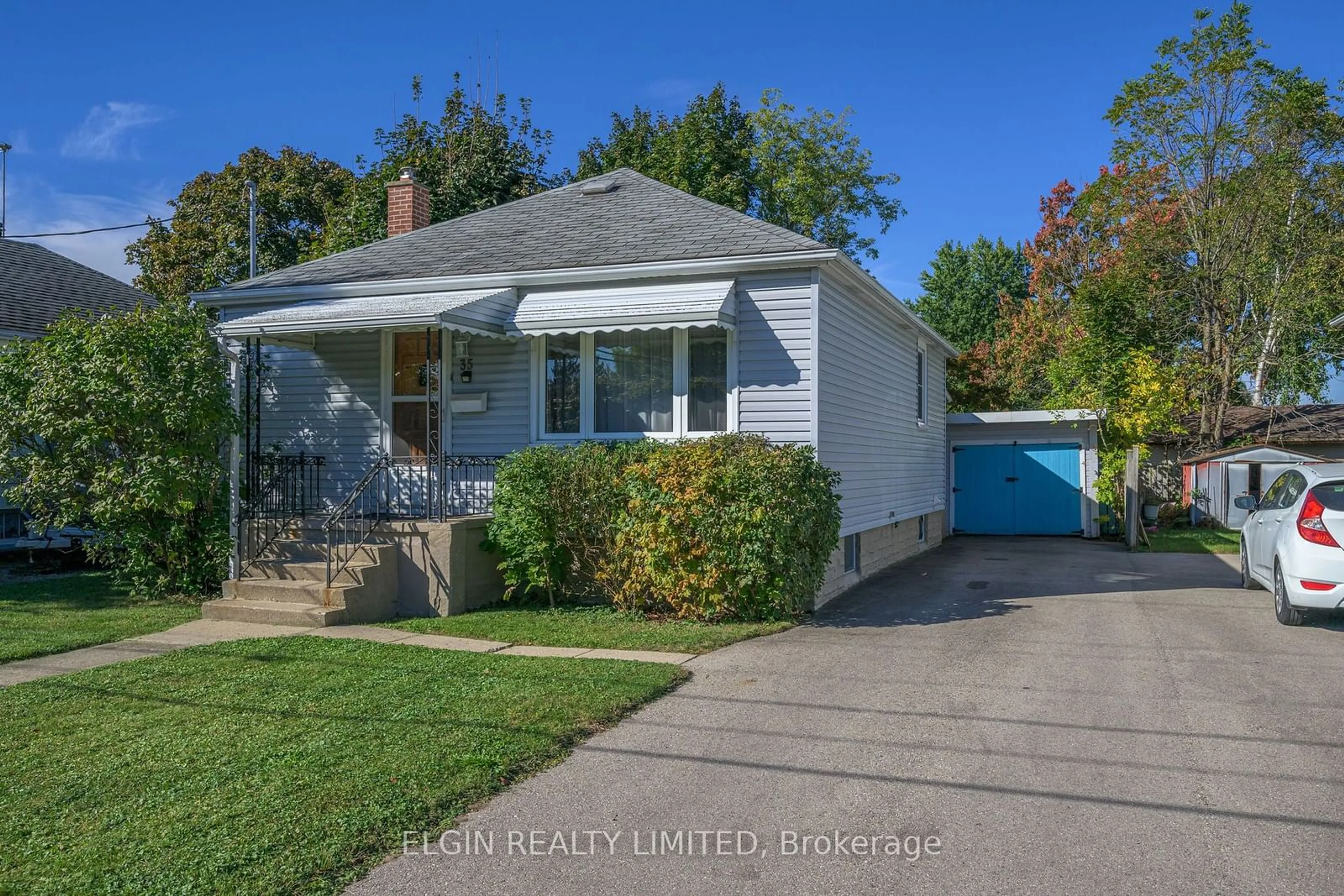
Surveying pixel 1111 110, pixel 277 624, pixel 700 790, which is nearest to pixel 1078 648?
pixel 700 790

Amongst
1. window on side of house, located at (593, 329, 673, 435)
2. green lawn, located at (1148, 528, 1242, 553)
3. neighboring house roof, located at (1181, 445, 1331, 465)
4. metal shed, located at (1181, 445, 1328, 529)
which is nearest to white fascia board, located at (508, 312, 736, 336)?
window on side of house, located at (593, 329, 673, 435)

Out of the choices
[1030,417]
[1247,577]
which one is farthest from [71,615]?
[1030,417]

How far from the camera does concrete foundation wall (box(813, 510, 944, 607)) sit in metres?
12.1

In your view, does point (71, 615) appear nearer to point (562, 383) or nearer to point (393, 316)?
point (393, 316)

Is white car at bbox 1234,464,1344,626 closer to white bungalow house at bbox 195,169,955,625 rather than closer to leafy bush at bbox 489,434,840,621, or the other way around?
leafy bush at bbox 489,434,840,621

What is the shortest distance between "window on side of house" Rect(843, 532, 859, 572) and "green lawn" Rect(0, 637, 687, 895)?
19.5 feet

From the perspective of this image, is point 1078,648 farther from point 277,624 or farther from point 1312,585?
point 277,624

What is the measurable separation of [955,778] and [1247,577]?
29.1 feet

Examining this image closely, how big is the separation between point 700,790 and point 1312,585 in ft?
23.3

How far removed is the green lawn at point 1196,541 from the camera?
56.3 ft

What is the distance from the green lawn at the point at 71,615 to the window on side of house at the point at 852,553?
311 inches

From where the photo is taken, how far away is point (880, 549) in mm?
15109

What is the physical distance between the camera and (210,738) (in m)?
5.77

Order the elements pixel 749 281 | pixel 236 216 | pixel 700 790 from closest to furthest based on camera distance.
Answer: pixel 700 790, pixel 749 281, pixel 236 216
